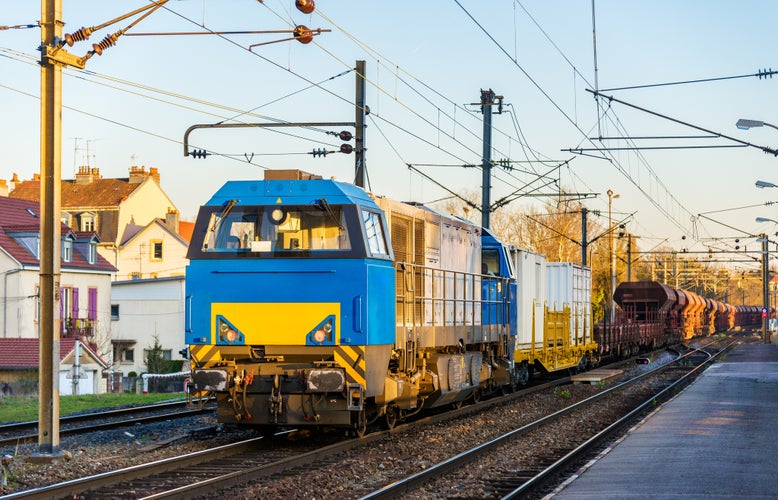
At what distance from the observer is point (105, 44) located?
13516 millimetres

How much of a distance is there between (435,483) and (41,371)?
530 cm

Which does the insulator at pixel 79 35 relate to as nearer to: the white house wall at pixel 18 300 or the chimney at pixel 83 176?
the white house wall at pixel 18 300

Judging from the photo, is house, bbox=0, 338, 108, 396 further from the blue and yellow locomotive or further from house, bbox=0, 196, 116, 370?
the blue and yellow locomotive

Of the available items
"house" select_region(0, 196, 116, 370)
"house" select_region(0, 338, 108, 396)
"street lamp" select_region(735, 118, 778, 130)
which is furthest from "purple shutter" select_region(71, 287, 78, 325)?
"street lamp" select_region(735, 118, 778, 130)

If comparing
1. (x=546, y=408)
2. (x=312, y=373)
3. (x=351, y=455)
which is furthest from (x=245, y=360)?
(x=546, y=408)

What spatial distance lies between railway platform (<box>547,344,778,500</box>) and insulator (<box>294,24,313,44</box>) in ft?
27.6

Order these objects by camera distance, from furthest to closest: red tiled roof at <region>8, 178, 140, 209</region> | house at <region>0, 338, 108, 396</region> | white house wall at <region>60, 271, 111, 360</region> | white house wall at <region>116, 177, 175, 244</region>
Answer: red tiled roof at <region>8, 178, 140, 209</region> < white house wall at <region>116, 177, 175, 244</region> < white house wall at <region>60, 271, 111, 360</region> < house at <region>0, 338, 108, 396</region>

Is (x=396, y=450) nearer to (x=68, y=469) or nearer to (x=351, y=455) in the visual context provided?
(x=351, y=455)

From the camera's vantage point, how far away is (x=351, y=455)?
13.9 metres

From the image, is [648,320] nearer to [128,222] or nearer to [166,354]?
[166,354]

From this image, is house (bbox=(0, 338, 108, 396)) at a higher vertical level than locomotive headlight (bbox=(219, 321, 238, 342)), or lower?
lower

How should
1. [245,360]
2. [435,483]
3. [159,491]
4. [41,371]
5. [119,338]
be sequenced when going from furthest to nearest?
[119,338], [245,360], [41,371], [435,483], [159,491]

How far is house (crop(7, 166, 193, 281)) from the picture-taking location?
234ft

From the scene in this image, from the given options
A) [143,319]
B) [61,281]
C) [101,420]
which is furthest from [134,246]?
[101,420]
